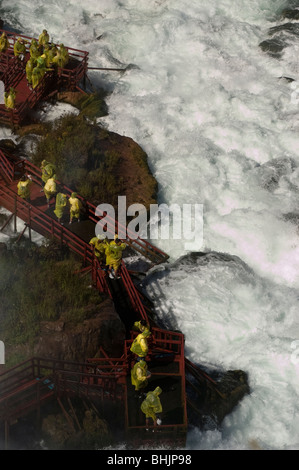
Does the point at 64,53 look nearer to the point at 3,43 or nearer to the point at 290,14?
the point at 3,43

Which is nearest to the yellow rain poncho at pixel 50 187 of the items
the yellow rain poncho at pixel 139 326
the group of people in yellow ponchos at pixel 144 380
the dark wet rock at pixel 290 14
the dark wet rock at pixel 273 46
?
the yellow rain poncho at pixel 139 326

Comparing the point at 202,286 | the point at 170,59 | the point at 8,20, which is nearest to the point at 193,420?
the point at 202,286

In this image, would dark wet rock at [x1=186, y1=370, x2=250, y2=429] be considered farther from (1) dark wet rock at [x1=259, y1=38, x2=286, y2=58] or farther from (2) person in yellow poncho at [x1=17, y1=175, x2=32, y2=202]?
(1) dark wet rock at [x1=259, y1=38, x2=286, y2=58]

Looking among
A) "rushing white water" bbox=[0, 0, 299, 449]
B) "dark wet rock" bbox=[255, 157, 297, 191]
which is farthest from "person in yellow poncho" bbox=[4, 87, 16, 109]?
"dark wet rock" bbox=[255, 157, 297, 191]

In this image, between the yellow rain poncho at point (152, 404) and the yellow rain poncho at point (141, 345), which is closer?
the yellow rain poncho at point (152, 404)

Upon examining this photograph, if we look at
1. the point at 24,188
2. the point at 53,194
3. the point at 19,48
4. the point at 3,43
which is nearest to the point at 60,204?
the point at 53,194

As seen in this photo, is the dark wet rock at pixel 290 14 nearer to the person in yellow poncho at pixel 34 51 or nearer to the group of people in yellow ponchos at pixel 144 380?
the person in yellow poncho at pixel 34 51
